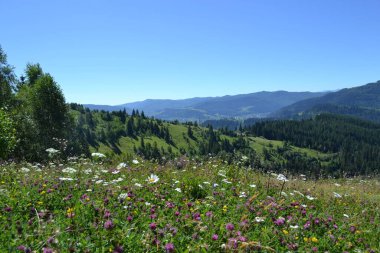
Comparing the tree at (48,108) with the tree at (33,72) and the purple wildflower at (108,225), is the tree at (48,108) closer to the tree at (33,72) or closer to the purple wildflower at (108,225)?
the tree at (33,72)

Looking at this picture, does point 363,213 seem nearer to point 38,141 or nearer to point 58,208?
point 58,208

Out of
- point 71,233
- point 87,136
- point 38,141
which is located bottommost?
point 87,136

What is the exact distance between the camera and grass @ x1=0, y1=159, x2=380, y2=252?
13.8 feet

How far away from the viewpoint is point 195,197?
311 inches

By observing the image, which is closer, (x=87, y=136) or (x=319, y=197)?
(x=319, y=197)

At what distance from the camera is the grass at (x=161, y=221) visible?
4191 mm

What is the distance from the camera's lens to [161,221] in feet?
15.4

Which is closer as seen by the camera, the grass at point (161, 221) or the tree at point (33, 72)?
the grass at point (161, 221)

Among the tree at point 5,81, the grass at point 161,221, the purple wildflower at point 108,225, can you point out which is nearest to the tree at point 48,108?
the tree at point 5,81

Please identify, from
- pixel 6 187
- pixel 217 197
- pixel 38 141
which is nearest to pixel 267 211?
pixel 217 197

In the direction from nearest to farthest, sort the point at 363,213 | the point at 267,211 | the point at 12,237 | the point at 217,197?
1. the point at 12,237
2. the point at 267,211
3. the point at 217,197
4. the point at 363,213

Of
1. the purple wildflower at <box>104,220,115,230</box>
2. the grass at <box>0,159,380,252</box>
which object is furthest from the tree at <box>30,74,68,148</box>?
the purple wildflower at <box>104,220,115,230</box>

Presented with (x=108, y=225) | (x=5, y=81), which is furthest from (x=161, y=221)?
(x=5, y=81)

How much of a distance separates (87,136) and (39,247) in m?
187
